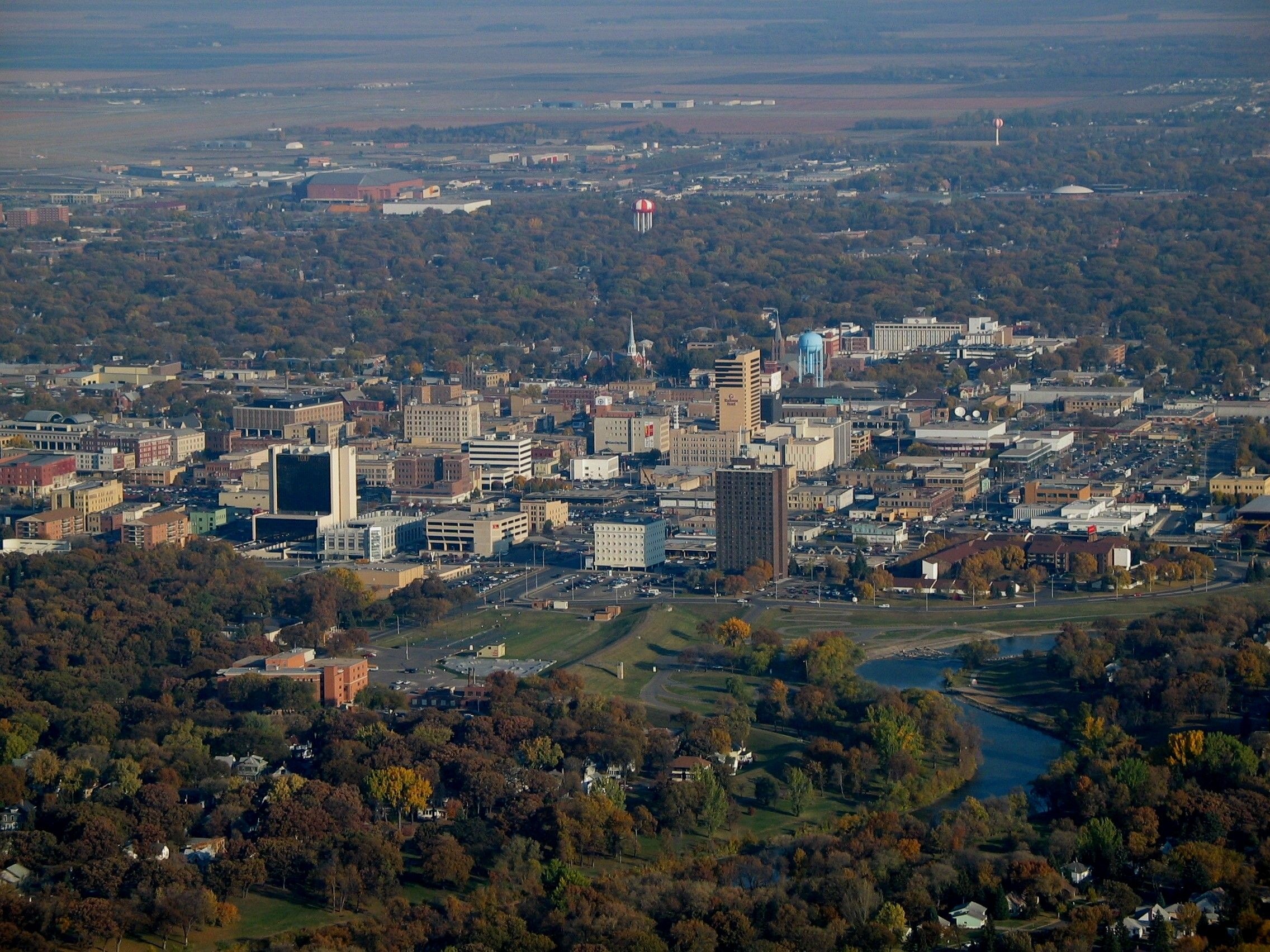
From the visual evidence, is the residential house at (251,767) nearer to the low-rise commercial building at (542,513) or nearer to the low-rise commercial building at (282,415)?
the low-rise commercial building at (542,513)

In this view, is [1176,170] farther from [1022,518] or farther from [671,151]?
[1022,518]

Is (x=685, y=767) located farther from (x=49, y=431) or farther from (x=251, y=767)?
(x=49, y=431)

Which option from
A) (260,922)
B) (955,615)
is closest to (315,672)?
(260,922)

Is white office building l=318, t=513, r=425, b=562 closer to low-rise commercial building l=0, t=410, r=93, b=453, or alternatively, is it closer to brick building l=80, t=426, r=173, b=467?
brick building l=80, t=426, r=173, b=467

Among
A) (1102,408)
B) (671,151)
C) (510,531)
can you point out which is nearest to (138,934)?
(510,531)

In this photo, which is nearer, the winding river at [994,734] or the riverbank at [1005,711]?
the winding river at [994,734]

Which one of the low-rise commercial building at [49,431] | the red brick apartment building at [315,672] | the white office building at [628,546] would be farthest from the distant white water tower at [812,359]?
the red brick apartment building at [315,672]

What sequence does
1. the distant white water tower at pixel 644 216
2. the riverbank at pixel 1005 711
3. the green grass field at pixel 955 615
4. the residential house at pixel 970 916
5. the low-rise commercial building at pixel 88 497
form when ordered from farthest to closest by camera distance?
the distant white water tower at pixel 644 216 < the low-rise commercial building at pixel 88 497 < the green grass field at pixel 955 615 < the riverbank at pixel 1005 711 < the residential house at pixel 970 916
